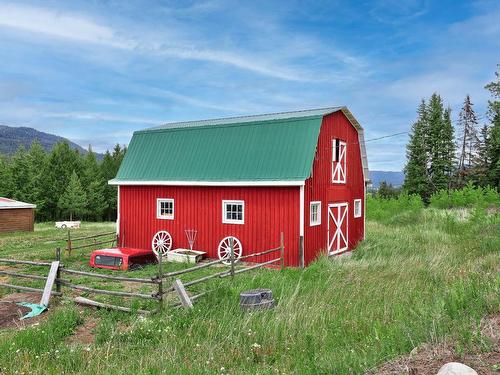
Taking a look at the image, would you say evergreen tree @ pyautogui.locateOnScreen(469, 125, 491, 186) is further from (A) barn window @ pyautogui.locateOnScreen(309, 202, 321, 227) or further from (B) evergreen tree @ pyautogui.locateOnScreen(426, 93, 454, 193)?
(A) barn window @ pyautogui.locateOnScreen(309, 202, 321, 227)

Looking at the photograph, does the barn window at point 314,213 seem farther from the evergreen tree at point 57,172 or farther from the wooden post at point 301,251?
the evergreen tree at point 57,172

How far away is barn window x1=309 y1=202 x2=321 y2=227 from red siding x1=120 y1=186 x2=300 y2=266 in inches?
39.1

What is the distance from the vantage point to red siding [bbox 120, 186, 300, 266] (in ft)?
47.4

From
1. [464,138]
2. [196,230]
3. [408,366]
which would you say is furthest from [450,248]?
[464,138]

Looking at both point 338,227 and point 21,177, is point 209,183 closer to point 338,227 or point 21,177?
point 338,227

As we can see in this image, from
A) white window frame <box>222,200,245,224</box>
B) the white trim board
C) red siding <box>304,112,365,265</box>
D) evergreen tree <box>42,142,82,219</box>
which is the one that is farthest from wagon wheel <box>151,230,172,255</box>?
evergreen tree <box>42,142,82,219</box>

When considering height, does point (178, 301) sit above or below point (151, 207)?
below

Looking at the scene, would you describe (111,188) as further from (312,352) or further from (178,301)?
(312,352)

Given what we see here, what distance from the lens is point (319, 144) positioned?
15.4 m

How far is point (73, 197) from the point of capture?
47781mm

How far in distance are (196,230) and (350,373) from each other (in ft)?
39.6

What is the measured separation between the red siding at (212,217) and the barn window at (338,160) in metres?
3.32

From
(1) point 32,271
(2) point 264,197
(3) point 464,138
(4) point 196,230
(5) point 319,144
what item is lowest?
(1) point 32,271

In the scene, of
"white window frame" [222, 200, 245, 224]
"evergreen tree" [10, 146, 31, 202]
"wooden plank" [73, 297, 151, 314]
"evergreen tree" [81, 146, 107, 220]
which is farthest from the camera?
"evergreen tree" [81, 146, 107, 220]
